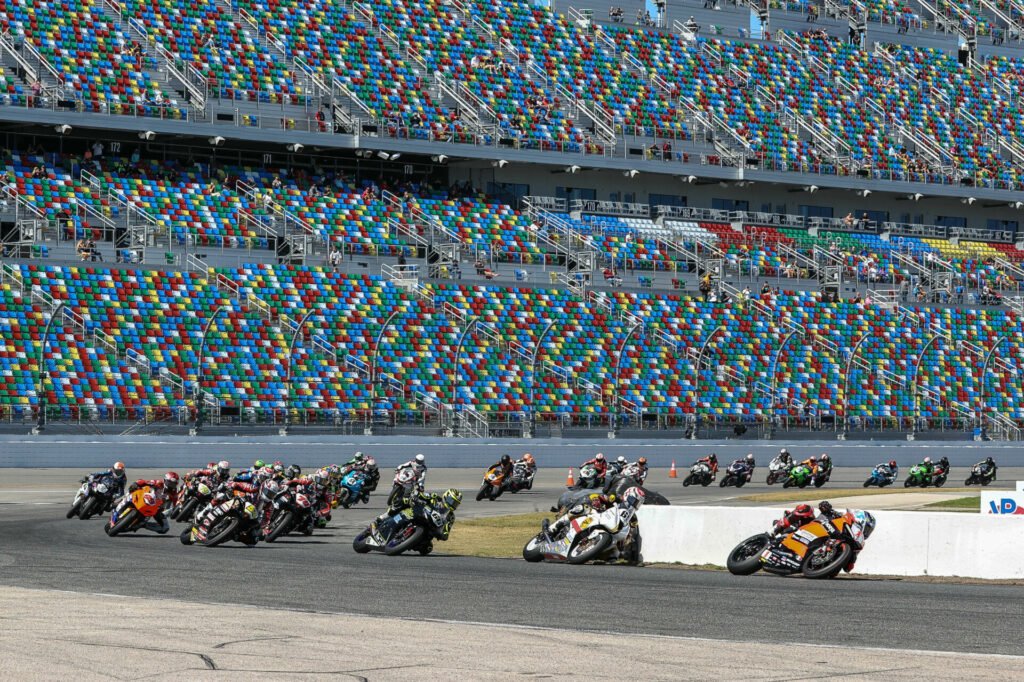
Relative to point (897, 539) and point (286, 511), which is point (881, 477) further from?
point (897, 539)

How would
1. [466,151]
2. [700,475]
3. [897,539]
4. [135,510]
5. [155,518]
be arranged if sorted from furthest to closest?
[466,151] < [700,475] < [155,518] < [135,510] < [897,539]

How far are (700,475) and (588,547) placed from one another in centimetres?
2298

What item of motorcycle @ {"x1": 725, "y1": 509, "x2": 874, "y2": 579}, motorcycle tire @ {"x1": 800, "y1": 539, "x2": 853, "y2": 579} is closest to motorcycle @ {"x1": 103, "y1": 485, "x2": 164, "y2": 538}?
motorcycle @ {"x1": 725, "y1": 509, "x2": 874, "y2": 579}

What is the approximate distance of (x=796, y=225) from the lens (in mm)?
69375

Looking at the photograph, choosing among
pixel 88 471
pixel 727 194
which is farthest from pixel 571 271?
pixel 88 471

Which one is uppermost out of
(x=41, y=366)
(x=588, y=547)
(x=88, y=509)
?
(x=41, y=366)

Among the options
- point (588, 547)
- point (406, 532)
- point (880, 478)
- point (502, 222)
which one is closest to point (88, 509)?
point (406, 532)

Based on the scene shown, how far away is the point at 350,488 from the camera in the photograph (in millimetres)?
31328

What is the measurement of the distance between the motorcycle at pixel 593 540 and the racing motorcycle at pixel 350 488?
1118 cm

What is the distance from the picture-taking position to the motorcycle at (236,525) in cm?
2133

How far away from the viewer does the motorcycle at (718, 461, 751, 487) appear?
138 ft

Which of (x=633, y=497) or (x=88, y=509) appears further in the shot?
(x=88, y=509)

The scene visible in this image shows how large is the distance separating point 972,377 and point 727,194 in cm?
1561

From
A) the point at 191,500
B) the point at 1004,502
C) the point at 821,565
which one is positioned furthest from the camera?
the point at 191,500
